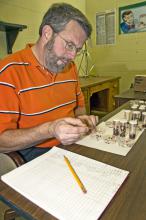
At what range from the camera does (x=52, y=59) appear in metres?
1.12

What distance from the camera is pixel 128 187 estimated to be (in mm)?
650

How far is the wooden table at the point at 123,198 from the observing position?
1.79ft

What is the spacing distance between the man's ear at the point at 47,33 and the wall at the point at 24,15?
3.87 feet

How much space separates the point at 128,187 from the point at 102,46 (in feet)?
10.9

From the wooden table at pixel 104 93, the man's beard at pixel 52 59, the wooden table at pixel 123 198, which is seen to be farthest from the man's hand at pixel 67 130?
the wooden table at pixel 104 93

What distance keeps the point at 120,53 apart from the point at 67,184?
3195 millimetres

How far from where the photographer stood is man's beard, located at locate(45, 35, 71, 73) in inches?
43.0

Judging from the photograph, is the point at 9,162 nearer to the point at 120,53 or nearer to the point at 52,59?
the point at 52,59

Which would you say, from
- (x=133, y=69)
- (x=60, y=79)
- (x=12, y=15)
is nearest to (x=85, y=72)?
(x=133, y=69)

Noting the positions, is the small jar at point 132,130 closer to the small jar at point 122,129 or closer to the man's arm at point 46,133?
the small jar at point 122,129

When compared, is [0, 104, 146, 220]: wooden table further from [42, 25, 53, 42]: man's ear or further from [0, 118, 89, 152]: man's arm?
[42, 25, 53, 42]: man's ear

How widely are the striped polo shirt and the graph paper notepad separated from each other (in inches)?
11.0

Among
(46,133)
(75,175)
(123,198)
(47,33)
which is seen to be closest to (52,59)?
(47,33)

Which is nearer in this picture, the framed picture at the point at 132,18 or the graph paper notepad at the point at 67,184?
the graph paper notepad at the point at 67,184
